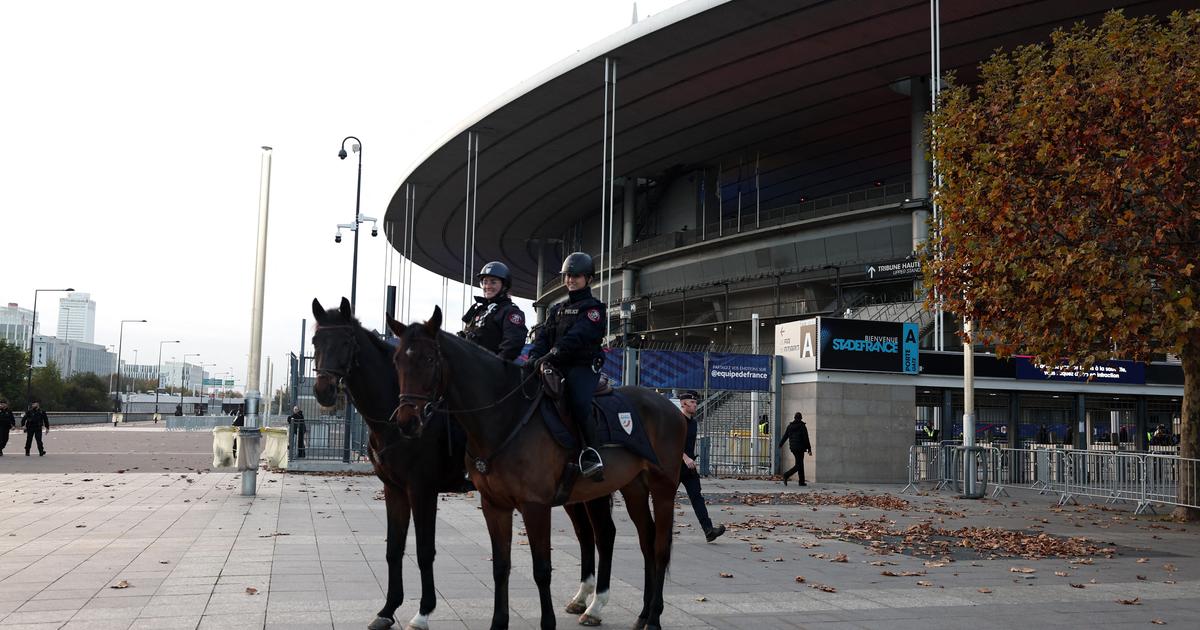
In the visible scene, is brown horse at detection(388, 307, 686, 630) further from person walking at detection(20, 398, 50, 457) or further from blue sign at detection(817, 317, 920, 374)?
person walking at detection(20, 398, 50, 457)

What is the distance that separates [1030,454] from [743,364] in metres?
7.92

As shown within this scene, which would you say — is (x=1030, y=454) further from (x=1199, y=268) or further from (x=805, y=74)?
(x=805, y=74)

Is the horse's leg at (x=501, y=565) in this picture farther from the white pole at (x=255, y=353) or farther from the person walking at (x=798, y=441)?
the person walking at (x=798, y=441)

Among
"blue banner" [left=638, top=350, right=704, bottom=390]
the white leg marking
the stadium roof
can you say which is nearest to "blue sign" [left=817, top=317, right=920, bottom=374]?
"blue banner" [left=638, top=350, right=704, bottom=390]

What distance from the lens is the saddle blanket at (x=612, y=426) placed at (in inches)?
266

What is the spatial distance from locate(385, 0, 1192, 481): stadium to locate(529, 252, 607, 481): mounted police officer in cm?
1363

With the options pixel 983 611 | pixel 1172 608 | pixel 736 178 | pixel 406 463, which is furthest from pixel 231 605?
pixel 736 178

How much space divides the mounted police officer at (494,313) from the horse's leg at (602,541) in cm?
151

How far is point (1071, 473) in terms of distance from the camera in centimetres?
2130

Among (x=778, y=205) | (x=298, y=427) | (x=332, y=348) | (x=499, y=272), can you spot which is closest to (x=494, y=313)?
(x=499, y=272)

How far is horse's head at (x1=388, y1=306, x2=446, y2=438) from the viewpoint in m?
6.04

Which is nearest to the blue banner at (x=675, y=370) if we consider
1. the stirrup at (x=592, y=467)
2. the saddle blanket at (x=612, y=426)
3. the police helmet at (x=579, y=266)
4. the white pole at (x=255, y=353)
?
the white pole at (x=255, y=353)

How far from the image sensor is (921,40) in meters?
35.2

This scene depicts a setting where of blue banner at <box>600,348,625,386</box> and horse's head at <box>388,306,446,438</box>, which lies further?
blue banner at <box>600,348,625,386</box>
